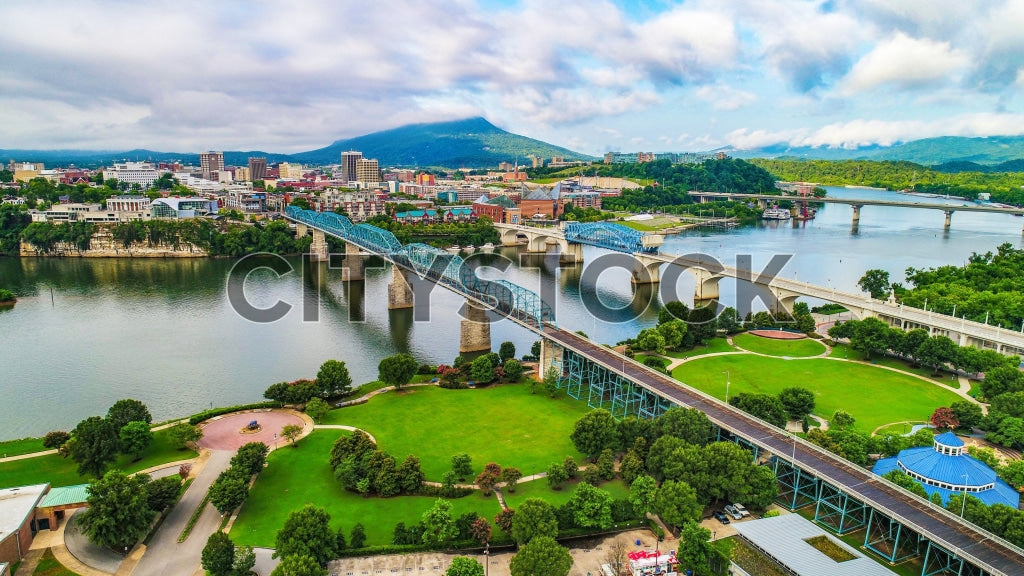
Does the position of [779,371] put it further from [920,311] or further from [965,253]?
[965,253]

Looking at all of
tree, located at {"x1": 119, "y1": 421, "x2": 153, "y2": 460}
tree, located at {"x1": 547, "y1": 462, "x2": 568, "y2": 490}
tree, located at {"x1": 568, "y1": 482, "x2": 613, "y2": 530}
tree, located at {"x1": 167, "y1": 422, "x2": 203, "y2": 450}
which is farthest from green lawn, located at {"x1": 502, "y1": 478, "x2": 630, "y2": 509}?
tree, located at {"x1": 119, "y1": 421, "x2": 153, "y2": 460}

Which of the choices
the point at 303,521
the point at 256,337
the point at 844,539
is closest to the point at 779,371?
the point at 844,539

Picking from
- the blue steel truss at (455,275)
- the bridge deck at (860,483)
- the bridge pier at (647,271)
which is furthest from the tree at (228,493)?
the bridge pier at (647,271)

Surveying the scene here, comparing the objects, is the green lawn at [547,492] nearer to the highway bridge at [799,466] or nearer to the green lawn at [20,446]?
the highway bridge at [799,466]

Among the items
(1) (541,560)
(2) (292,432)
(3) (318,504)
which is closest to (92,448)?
(2) (292,432)

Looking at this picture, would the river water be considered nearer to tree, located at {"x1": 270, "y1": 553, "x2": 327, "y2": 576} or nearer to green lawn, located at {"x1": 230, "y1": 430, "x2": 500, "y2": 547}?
green lawn, located at {"x1": 230, "y1": 430, "x2": 500, "y2": 547}

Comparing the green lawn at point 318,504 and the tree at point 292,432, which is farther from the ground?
the tree at point 292,432
